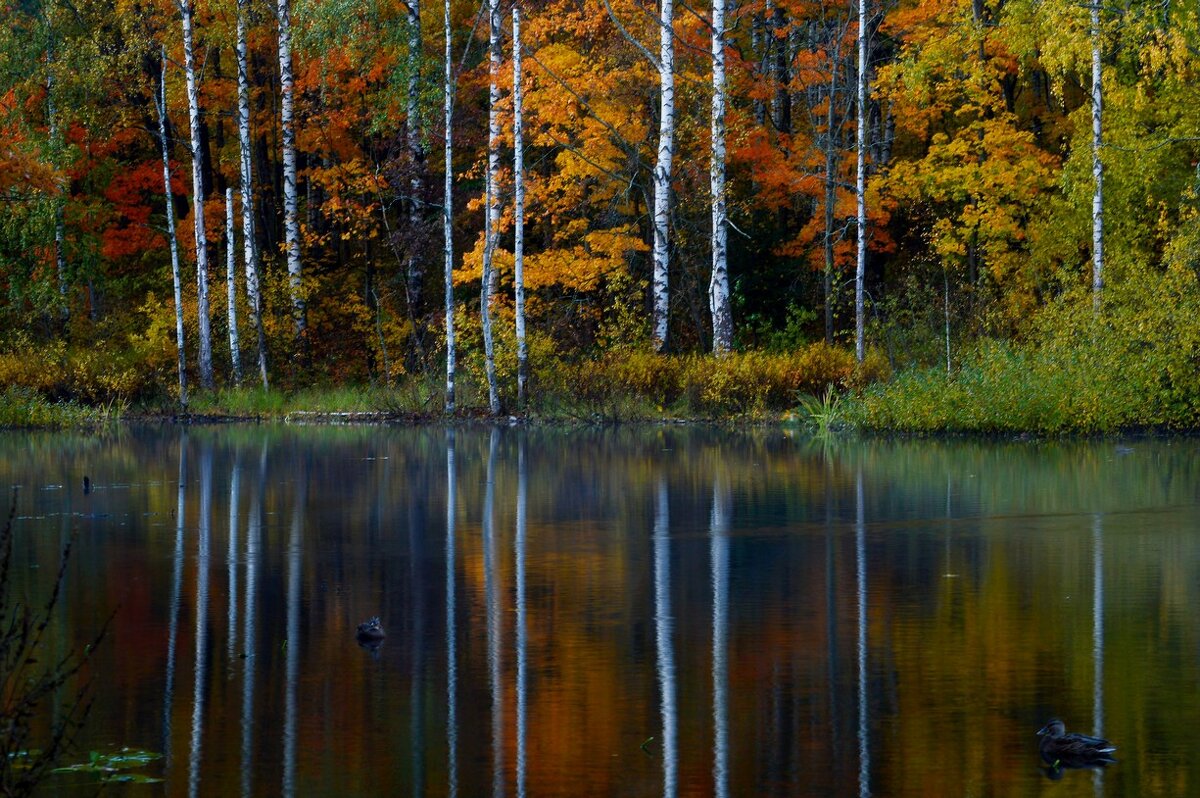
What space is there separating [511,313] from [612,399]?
509 centimetres

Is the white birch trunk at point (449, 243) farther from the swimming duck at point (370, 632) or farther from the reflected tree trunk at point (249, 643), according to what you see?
the swimming duck at point (370, 632)

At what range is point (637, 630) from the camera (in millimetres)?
11391

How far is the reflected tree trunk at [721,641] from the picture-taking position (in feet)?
25.6

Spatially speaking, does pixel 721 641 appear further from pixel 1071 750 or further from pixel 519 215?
pixel 519 215

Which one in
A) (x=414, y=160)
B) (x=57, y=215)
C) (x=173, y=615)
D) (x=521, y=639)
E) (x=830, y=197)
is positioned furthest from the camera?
(x=414, y=160)

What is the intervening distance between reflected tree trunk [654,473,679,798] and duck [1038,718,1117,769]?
166cm

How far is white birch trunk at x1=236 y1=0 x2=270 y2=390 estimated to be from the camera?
44.1 m

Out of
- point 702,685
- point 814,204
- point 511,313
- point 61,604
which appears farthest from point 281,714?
point 814,204

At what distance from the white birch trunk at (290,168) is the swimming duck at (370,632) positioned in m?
36.2

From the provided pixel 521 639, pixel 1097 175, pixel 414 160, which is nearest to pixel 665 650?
pixel 521 639

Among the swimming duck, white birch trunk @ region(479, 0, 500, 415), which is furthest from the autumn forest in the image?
the swimming duck

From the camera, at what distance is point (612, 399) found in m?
38.9

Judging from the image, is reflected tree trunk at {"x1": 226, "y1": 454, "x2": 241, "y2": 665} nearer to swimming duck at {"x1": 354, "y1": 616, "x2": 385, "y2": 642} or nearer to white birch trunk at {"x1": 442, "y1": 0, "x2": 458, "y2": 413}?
swimming duck at {"x1": 354, "y1": 616, "x2": 385, "y2": 642}

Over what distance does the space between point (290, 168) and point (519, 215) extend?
10.4 metres
